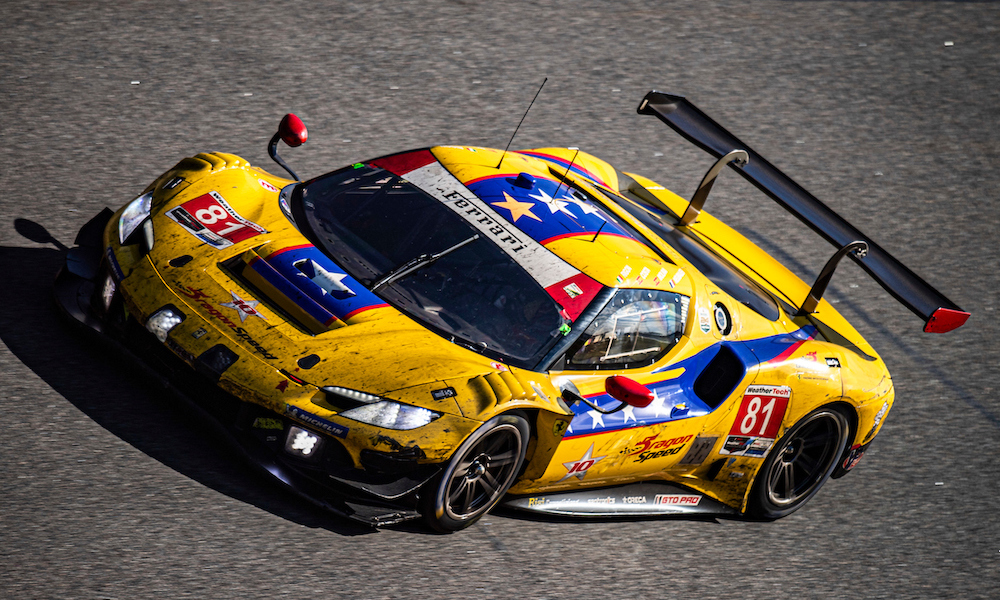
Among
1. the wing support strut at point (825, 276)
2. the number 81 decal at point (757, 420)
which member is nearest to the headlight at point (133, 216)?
the number 81 decal at point (757, 420)

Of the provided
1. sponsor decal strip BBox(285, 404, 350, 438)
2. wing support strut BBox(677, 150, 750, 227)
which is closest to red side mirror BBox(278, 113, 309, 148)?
sponsor decal strip BBox(285, 404, 350, 438)

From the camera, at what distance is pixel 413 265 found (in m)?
4.45

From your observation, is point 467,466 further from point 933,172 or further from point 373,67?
point 933,172

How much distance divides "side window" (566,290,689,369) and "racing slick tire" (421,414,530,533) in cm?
44

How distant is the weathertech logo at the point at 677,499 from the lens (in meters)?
4.83

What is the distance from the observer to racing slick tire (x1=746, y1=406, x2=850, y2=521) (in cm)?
505

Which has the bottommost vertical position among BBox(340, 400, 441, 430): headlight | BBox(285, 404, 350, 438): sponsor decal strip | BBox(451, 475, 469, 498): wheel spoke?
BBox(451, 475, 469, 498): wheel spoke

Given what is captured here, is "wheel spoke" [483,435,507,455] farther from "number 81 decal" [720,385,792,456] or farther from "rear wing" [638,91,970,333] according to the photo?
"rear wing" [638,91,970,333]

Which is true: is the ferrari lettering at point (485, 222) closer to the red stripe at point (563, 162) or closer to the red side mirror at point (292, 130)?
the red side mirror at point (292, 130)

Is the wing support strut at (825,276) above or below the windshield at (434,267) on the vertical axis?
above

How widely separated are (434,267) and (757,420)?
1.69m

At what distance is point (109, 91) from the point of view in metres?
7.20

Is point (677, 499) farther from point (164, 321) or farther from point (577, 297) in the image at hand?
point (164, 321)

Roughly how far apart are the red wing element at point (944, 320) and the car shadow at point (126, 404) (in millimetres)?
2741
